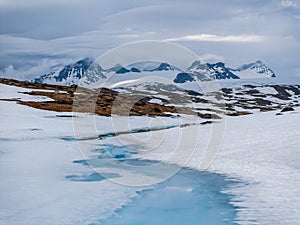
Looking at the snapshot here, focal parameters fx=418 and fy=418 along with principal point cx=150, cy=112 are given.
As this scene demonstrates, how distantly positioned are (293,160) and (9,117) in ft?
93.1

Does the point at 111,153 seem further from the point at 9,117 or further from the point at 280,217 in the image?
the point at 9,117

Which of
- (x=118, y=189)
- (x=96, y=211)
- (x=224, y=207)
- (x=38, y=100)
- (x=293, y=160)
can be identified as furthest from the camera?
(x=38, y=100)

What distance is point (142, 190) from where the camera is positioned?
15438mm

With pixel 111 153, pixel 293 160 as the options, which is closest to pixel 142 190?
pixel 293 160

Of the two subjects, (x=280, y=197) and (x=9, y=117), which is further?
(x=9, y=117)

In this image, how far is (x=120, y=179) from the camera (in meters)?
17.3

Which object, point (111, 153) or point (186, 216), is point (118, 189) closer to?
point (186, 216)

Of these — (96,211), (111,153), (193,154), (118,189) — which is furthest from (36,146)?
(96,211)

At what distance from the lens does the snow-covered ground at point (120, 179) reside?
1234cm

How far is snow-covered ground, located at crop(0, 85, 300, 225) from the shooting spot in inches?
486

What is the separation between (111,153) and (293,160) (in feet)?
35.3

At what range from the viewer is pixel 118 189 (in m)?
15.4

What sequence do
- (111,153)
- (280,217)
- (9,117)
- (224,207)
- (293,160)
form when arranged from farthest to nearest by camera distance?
(9,117), (111,153), (293,160), (224,207), (280,217)

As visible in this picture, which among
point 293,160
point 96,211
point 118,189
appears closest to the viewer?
point 96,211
